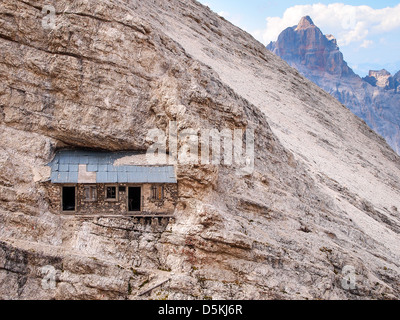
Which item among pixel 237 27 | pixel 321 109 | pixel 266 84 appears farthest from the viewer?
pixel 237 27

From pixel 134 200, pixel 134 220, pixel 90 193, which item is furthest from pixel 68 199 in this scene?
→ pixel 134 220

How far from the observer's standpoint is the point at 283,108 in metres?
43.2

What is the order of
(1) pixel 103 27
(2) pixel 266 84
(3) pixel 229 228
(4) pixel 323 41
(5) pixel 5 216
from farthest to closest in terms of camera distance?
(4) pixel 323 41 → (2) pixel 266 84 → (1) pixel 103 27 → (3) pixel 229 228 → (5) pixel 5 216

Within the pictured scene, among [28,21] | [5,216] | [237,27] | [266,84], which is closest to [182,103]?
[28,21]

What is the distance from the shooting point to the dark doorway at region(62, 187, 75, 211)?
810 inches

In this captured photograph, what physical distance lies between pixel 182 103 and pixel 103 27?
227 inches

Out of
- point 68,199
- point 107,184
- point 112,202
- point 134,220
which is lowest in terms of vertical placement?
point 134,220

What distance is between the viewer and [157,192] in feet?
68.3

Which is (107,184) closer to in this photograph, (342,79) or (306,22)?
(342,79)

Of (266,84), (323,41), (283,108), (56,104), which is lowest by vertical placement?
(56,104)

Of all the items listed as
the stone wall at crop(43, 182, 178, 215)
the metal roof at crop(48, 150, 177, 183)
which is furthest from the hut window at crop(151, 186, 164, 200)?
the metal roof at crop(48, 150, 177, 183)

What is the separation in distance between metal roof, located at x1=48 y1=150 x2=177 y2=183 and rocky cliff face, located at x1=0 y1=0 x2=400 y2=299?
1.76ft

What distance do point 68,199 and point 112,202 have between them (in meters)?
3.04

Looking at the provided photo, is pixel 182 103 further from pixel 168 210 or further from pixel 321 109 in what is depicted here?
pixel 321 109
